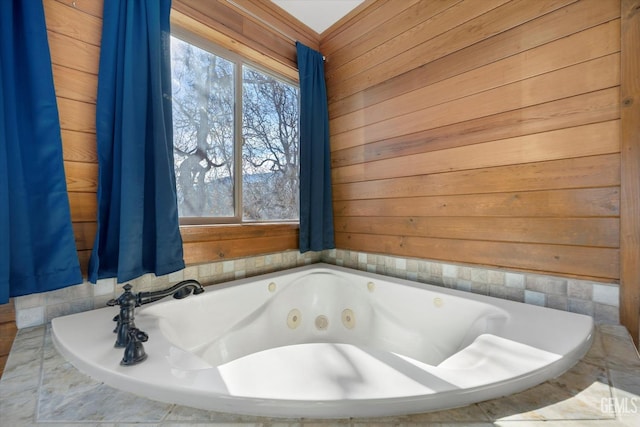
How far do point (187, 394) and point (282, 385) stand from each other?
0.68 ft

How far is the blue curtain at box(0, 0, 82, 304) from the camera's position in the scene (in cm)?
91

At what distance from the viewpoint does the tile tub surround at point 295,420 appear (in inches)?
20.6

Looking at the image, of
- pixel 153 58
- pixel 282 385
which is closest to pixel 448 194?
pixel 282 385

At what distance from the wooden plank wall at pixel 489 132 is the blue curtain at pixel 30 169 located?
1612 mm

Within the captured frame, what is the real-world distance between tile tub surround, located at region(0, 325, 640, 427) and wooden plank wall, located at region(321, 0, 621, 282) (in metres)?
0.62

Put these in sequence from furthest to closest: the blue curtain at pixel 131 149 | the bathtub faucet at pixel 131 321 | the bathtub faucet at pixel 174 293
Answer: the blue curtain at pixel 131 149 < the bathtub faucet at pixel 174 293 < the bathtub faucet at pixel 131 321

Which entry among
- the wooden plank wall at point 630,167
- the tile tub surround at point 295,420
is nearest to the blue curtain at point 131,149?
the tile tub surround at point 295,420

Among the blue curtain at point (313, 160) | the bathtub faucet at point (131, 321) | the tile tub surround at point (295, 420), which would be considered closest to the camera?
the tile tub surround at point (295, 420)

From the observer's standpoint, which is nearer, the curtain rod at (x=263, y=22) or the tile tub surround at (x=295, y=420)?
the tile tub surround at (x=295, y=420)

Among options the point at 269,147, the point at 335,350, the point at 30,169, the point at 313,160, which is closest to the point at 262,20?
the point at 269,147

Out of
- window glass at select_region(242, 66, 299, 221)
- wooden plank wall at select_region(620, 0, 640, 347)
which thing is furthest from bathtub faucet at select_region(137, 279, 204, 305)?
wooden plank wall at select_region(620, 0, 640, 347)

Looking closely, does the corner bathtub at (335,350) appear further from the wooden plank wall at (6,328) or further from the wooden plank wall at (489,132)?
the wooden plank wall at (489,132)

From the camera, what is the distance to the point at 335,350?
0.76m

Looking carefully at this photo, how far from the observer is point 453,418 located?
0.54m
